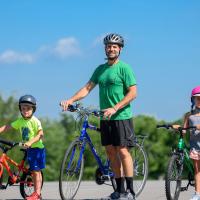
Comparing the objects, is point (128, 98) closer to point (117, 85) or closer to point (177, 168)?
point (117, 85)

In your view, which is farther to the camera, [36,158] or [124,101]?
[36,158]

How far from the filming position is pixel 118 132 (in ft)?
27.8

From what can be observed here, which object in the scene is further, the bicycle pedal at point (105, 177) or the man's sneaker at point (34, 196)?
the bicycle pedal at point (105, 177)

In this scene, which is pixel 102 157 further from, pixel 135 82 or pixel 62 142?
pixel 62 142

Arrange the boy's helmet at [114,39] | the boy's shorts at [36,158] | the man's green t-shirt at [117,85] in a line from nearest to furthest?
the man's green t-shirt at [117,85] < the boy's helmet at [114,39] < the boy's shorts at [36,158]

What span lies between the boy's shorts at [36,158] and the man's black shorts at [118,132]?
3.08 feet

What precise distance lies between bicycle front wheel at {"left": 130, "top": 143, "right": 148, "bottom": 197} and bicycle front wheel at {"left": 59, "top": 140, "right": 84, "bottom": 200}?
3.90ft

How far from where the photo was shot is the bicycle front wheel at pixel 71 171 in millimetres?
8617

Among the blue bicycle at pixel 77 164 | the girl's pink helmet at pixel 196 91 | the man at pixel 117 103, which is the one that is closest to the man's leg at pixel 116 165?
the man at pixel 117 103

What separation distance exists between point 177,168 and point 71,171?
1405 millimetres

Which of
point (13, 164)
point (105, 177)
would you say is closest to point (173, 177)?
point (105, 177)

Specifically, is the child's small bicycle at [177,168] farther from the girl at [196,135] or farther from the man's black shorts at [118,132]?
the man's black shorts at [118,132]

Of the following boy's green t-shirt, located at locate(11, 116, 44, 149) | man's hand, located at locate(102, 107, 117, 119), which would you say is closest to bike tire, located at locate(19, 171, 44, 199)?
boy's green t-shirt, located at locate(11, 116, 44, 149)

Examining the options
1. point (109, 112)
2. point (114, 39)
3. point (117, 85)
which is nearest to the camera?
point (109, 112)
